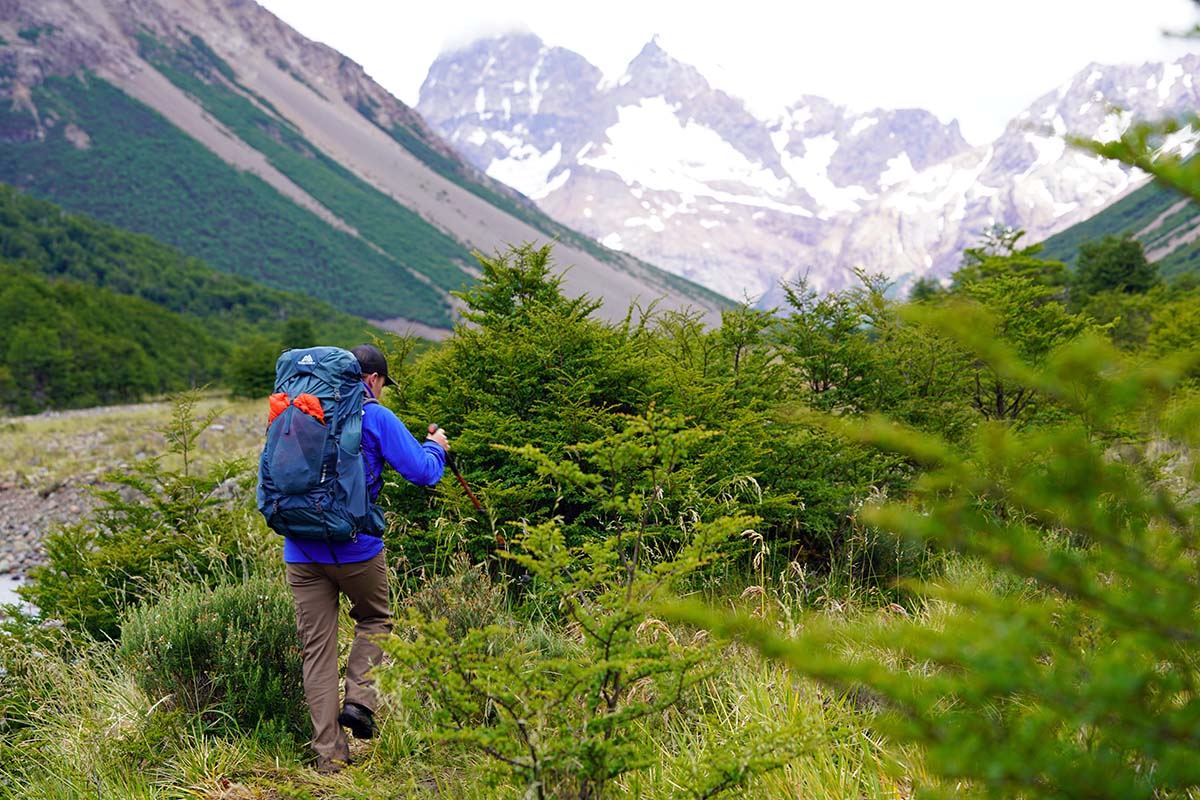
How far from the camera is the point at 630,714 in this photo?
7.38 ft

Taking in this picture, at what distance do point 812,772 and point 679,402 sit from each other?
3.31 metres

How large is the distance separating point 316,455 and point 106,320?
5804 centimetres

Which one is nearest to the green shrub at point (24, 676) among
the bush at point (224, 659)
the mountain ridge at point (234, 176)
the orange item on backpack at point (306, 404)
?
the bush at point (224, 659)

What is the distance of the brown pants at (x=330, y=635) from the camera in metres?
3.82

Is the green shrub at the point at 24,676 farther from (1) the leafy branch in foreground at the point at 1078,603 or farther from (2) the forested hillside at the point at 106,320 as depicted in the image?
(2) the forested hillside at the point at 106,320

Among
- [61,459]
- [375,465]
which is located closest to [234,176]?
[61,459]

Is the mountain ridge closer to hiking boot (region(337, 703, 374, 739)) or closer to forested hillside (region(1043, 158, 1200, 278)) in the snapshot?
forested hillside (region(1043, 158, 1200, 278))

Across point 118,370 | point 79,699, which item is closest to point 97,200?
point 118,370

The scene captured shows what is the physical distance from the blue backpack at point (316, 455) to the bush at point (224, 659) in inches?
42.9

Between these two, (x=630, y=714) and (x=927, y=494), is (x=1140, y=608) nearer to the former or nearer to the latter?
(x=927, y=494)

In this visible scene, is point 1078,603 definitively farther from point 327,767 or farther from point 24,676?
point 24,676

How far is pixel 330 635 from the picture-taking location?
3988mm

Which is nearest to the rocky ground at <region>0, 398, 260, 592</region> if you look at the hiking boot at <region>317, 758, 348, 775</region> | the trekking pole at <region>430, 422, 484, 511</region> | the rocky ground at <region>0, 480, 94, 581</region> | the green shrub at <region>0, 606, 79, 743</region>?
the rocky ground at <region>0, 480, 94, 581</region>

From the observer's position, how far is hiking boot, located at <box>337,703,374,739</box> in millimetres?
3930
